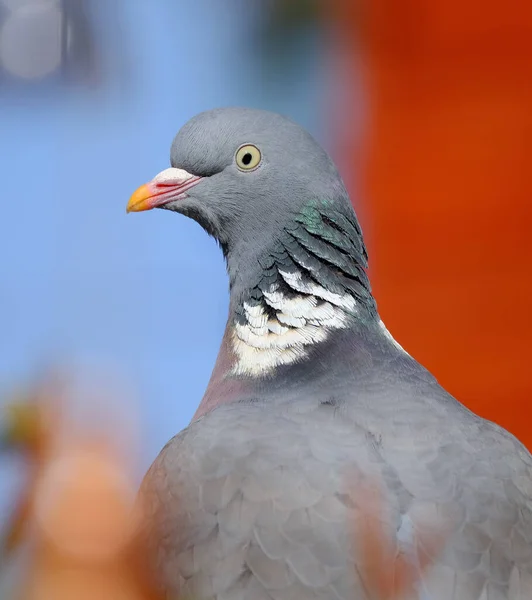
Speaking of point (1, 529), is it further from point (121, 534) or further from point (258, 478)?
point (258, 478)

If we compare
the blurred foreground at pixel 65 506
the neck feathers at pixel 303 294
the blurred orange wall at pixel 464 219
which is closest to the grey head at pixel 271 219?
the neck feathers at pixel 303 294

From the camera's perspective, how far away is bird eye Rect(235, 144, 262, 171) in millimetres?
2645

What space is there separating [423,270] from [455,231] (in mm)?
238

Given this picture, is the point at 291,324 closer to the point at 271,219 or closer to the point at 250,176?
the point at 271,219

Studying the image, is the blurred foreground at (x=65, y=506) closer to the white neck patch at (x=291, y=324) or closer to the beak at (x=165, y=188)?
the white neck patch at (x=291, y=324)

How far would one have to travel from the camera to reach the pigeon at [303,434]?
5.03 feet

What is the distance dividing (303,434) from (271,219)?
942mm

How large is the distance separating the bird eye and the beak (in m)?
0.14

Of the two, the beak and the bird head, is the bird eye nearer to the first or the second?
the bird head

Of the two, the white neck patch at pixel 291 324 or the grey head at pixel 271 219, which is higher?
the grey head at pixel 271 219

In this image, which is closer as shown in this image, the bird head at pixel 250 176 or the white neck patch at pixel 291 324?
the white neck patch at pixel 291 324

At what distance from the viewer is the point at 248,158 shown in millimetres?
2658

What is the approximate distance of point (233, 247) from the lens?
9.02 feet

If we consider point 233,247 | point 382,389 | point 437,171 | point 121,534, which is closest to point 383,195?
point 437,171
